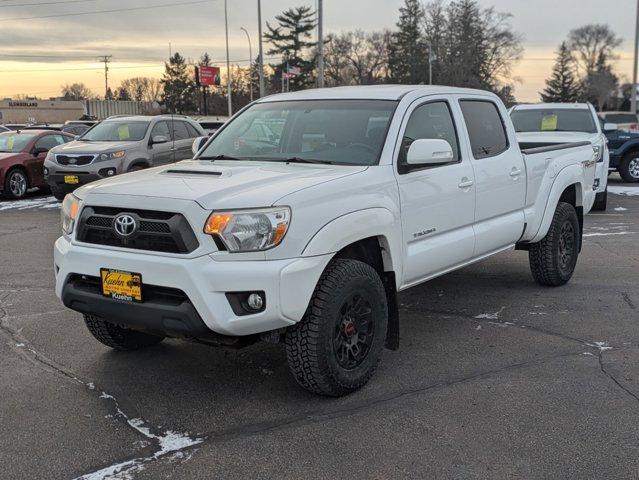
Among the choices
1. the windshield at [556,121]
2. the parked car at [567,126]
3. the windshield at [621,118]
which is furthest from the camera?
the windshield at [621,118]

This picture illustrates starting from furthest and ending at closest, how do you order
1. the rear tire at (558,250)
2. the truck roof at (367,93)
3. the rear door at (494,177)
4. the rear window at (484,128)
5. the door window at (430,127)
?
the rear tire at (558,250), the rear window at (484,128), the rear door at (494,177), the truck roof at (367,93), the door window at (430,127)

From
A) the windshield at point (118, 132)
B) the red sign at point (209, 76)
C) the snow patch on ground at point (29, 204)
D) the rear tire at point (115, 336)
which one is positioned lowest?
the rear tire at point (115, 336)

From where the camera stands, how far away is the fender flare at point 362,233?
3.80 meters

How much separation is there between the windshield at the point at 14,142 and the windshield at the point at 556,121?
11.1 m

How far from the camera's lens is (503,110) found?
20.3 ft

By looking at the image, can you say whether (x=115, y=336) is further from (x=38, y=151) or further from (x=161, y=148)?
(x=38, y=151)

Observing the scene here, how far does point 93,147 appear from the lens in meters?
13.8

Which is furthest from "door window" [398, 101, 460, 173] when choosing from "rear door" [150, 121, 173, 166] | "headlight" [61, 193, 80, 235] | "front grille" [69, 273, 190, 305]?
"rear door" [150, 121, 173, 166]

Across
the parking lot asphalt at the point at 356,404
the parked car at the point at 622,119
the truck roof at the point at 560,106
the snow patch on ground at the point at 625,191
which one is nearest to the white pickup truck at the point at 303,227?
the parking lot asphalt at the point at 356,404

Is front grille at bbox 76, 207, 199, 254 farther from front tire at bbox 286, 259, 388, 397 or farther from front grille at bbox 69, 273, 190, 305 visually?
front tire at bbox 286, 259, 388, 397

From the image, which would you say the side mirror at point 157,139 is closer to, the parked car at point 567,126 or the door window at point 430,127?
the parked car at point 567,126

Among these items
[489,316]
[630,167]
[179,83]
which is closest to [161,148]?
[489,316]

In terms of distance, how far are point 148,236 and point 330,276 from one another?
1056mm

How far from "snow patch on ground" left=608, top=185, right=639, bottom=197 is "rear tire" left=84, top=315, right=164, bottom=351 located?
13148 mm
